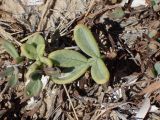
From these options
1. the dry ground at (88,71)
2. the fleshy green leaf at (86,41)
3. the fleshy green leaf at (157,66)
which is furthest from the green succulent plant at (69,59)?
the fleshy green leaf at (157,66)

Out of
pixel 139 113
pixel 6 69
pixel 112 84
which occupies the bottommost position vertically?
pixel 139 113

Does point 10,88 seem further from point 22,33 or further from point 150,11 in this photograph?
point 150,11

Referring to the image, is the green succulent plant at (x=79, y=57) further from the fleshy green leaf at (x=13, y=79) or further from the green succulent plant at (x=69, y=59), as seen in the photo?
the fleshy green leaf at (x=13, y=79)

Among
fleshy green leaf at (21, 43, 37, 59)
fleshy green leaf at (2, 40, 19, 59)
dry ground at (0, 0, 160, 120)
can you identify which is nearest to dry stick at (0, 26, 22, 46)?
dry ground at (0, 0, 160, 120)

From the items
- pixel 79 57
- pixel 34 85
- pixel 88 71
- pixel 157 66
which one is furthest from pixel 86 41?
pixel 157 66

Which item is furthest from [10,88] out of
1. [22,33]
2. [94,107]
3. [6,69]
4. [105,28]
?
[105,28]

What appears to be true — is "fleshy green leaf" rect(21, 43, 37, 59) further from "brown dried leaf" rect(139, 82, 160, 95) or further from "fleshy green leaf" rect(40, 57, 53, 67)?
"brown dried leaf" rect(139, 82, 160, 95)

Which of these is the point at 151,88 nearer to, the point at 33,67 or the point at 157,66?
the point at 157,66
